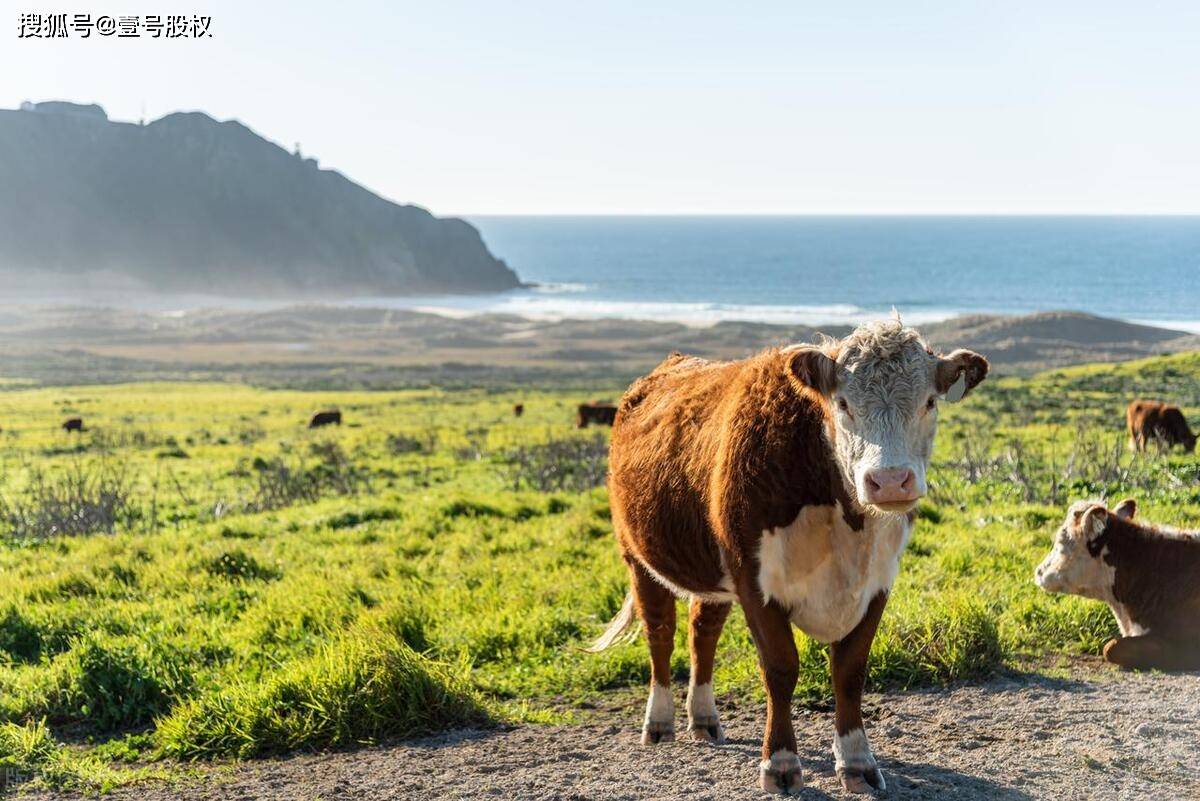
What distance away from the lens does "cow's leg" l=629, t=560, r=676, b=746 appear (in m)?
6.58

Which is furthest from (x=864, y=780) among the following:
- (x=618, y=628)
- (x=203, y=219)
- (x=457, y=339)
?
(x=203, y=219)

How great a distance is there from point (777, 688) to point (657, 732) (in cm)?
134

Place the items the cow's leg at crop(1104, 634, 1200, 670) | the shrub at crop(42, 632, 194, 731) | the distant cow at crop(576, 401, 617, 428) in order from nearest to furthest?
the cow's leg at crop(1104, 634, 1200, 670) < the shrub at crop(42, 632, 194, 731) < the distant cow at crop(576, 401, 617, 428)

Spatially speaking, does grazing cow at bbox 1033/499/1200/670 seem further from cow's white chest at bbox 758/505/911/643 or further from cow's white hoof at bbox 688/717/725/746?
cow's white chest at bbox 758/505/911/643

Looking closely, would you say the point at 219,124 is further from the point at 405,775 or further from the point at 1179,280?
the point at 405,775

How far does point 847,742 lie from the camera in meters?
5.53

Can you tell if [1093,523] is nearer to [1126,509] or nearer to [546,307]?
[1126,509]

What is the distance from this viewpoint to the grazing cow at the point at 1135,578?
24.5 feet

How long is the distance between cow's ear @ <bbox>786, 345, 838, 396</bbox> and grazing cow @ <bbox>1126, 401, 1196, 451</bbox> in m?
15.0

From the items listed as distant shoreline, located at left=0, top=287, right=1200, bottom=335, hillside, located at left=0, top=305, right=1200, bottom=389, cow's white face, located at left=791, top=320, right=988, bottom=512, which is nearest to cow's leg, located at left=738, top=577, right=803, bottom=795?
cow's white face, located at left=791, top=320, right=988, bottom=512

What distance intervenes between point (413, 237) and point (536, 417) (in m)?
160

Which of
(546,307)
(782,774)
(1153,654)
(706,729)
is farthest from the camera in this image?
(546,307)

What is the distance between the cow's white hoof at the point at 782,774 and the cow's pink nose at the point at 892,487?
155cm

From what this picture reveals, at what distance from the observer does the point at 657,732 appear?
6574 mm
